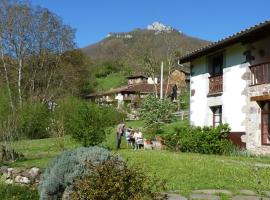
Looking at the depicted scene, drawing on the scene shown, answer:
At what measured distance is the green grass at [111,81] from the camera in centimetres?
8318

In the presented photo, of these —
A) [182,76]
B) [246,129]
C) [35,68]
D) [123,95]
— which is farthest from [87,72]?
[246,129]

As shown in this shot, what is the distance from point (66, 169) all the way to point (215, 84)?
678 inches

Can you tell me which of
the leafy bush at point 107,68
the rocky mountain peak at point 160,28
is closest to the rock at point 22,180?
the rocky mountain peak at point 160,28

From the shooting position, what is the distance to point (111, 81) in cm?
8794

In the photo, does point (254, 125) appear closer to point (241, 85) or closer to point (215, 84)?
point (241, 85)

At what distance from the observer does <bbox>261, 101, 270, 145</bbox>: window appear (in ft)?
66.2

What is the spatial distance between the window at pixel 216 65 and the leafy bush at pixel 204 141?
366 centimetres

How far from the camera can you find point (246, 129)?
69.0ft

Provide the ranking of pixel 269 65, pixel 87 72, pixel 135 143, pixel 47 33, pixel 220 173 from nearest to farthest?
pixel 220 173
pixel 269 65
pixel 135 143
pixel 47 33
pixel 87 72

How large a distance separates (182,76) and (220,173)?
61645 millimetres

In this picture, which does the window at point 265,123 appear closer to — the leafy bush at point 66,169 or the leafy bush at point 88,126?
the leafy bush at point 88,126

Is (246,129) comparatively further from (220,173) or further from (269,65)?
(220,173)

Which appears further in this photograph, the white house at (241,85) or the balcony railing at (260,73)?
the white house at (241,85)

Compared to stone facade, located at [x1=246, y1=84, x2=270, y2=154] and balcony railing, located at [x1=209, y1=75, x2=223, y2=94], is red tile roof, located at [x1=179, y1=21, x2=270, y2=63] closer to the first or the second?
balcony railing, located at [x1=209, y1=75, x2=223, y2=94]
